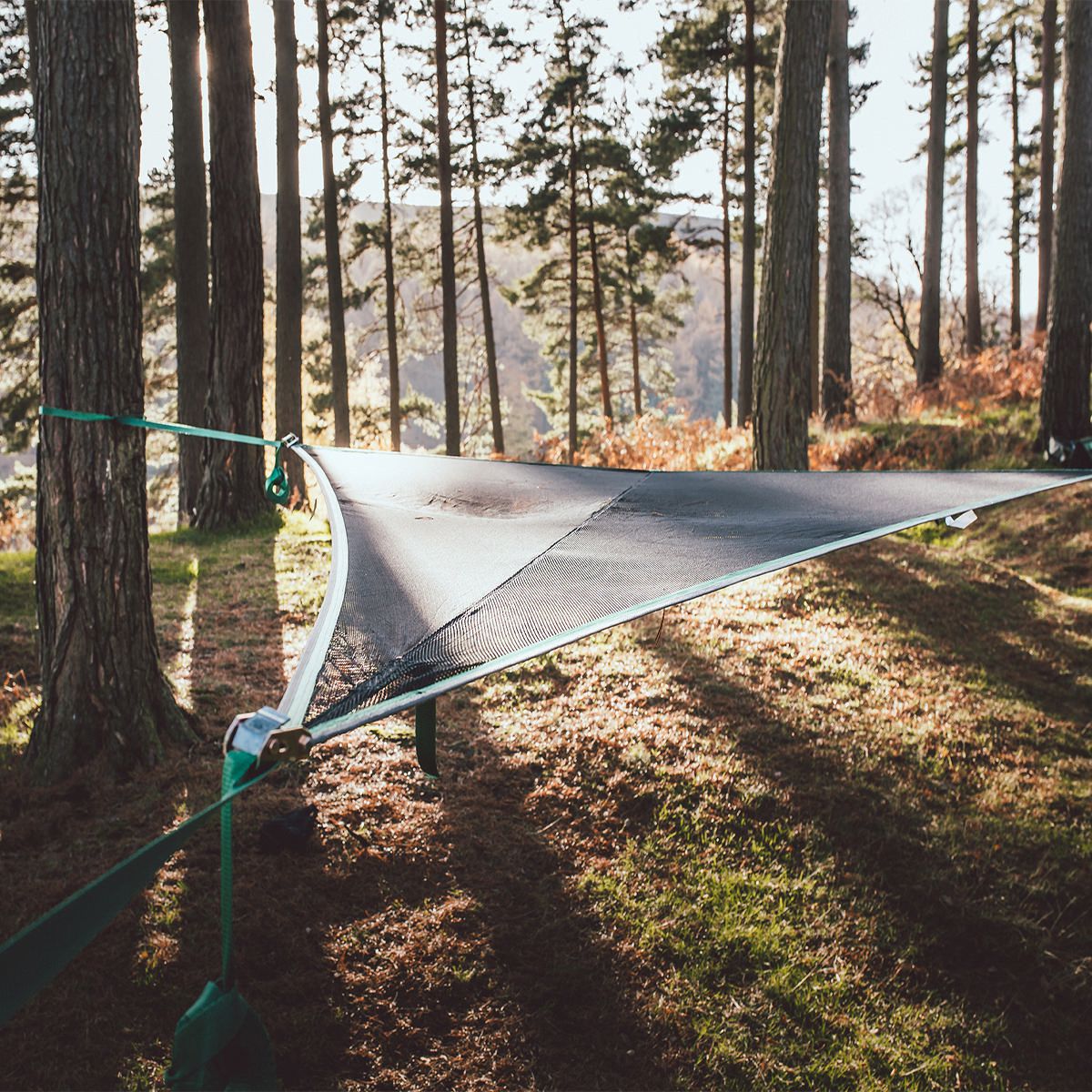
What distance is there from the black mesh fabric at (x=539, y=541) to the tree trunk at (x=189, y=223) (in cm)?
444

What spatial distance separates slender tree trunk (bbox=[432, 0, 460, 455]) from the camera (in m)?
10.9

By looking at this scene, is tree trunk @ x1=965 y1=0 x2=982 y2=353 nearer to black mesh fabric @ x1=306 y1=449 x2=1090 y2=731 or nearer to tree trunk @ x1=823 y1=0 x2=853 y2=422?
tree trunk @ x1=823 y1=0 x2=853 y2=422

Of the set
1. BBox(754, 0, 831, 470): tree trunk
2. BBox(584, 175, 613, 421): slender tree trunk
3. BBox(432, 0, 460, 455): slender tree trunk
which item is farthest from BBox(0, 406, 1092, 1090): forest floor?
BBox(584, 175, 613, 421): slender tree trunk

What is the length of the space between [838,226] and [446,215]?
17.6 feet

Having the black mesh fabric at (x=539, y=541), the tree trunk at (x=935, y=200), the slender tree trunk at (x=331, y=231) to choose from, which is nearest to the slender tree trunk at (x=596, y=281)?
the slender tree trunk at (x=331, y=231)

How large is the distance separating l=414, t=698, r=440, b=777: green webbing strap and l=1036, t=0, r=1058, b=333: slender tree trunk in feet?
40.7

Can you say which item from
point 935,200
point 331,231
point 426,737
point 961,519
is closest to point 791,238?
point 961,519

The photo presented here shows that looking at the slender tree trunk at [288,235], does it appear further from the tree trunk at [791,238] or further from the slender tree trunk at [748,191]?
the slender tree trunk at [748,191]

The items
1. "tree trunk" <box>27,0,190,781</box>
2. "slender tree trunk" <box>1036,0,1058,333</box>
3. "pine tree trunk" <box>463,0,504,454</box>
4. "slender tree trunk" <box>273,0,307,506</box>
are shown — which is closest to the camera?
"tree trunk" <box>27,0,190,781</box>

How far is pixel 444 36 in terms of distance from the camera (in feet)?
36.2

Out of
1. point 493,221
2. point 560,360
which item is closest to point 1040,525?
point 493,221

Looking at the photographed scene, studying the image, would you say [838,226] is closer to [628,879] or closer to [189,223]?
[189,223]

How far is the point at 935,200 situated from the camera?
9.88 metres

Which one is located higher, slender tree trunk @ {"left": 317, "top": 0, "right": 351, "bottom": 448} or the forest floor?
slender tree trunk @ {"left": 317, "top": 0, "right": 351, "bottom": 448}
